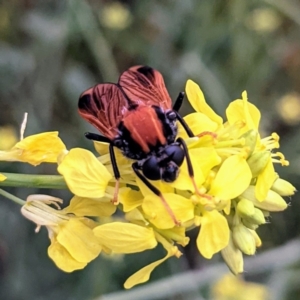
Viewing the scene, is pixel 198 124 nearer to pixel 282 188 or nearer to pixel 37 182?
pixel 282 188

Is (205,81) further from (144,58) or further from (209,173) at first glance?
(209,173)

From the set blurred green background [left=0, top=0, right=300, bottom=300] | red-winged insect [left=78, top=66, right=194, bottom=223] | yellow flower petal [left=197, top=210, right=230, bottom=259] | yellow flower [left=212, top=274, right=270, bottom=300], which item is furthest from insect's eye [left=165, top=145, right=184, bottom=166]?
yellow flower [left=212, top=274, right=270, bottom=300]

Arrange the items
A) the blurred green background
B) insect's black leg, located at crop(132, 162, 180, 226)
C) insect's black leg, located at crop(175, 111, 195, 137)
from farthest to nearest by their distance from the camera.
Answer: the blurred green background < insect's black leg, located at crop(175, 111, 195, 137) < insect's black leg, located at crop(132, 162, 180, 226)

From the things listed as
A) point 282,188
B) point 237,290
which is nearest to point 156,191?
point 282,188

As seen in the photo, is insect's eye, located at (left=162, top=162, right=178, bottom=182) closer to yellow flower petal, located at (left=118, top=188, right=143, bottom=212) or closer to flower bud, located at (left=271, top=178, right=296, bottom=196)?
yellow flower petal, located at (left=118, top=188, right=143, bottom=212)

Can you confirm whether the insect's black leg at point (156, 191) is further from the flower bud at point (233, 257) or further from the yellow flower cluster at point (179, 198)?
the flower bud at point (233, 257)

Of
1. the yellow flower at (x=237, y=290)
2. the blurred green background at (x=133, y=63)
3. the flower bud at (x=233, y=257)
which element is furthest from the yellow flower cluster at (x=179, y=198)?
A: the yellow flower at (x=237, y=290)
